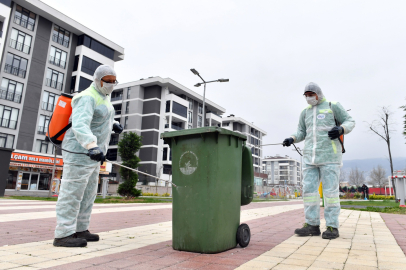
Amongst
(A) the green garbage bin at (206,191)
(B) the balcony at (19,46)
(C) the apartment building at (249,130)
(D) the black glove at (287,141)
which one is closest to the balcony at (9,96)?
(B) the balcony at (19,46)

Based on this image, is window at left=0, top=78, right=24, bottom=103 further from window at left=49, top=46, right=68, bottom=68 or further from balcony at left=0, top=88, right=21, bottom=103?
window at left=49, top=46, right=68, bottom=68

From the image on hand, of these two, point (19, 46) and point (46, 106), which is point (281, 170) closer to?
point (46, 106)

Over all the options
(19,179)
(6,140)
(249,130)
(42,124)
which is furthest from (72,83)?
(249,130)

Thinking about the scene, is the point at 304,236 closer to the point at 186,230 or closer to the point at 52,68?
the point at 186,230

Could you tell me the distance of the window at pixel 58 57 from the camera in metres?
32.1

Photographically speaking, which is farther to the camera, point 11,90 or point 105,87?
point 11,90

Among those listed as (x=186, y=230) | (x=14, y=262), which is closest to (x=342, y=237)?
(x=186, y=230)

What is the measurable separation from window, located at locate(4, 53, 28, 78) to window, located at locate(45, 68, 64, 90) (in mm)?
2404

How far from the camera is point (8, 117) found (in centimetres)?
2803

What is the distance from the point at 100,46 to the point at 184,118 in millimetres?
15982

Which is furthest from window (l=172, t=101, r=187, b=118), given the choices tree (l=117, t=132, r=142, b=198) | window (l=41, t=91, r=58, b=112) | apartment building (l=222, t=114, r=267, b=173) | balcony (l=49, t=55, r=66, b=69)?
tree (l=117, t=132, r=142, b=198)

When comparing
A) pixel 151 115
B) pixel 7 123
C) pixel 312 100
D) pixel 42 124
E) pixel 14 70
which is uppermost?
pixel 14 70

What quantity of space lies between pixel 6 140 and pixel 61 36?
13244mm

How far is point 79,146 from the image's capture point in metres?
3.39
